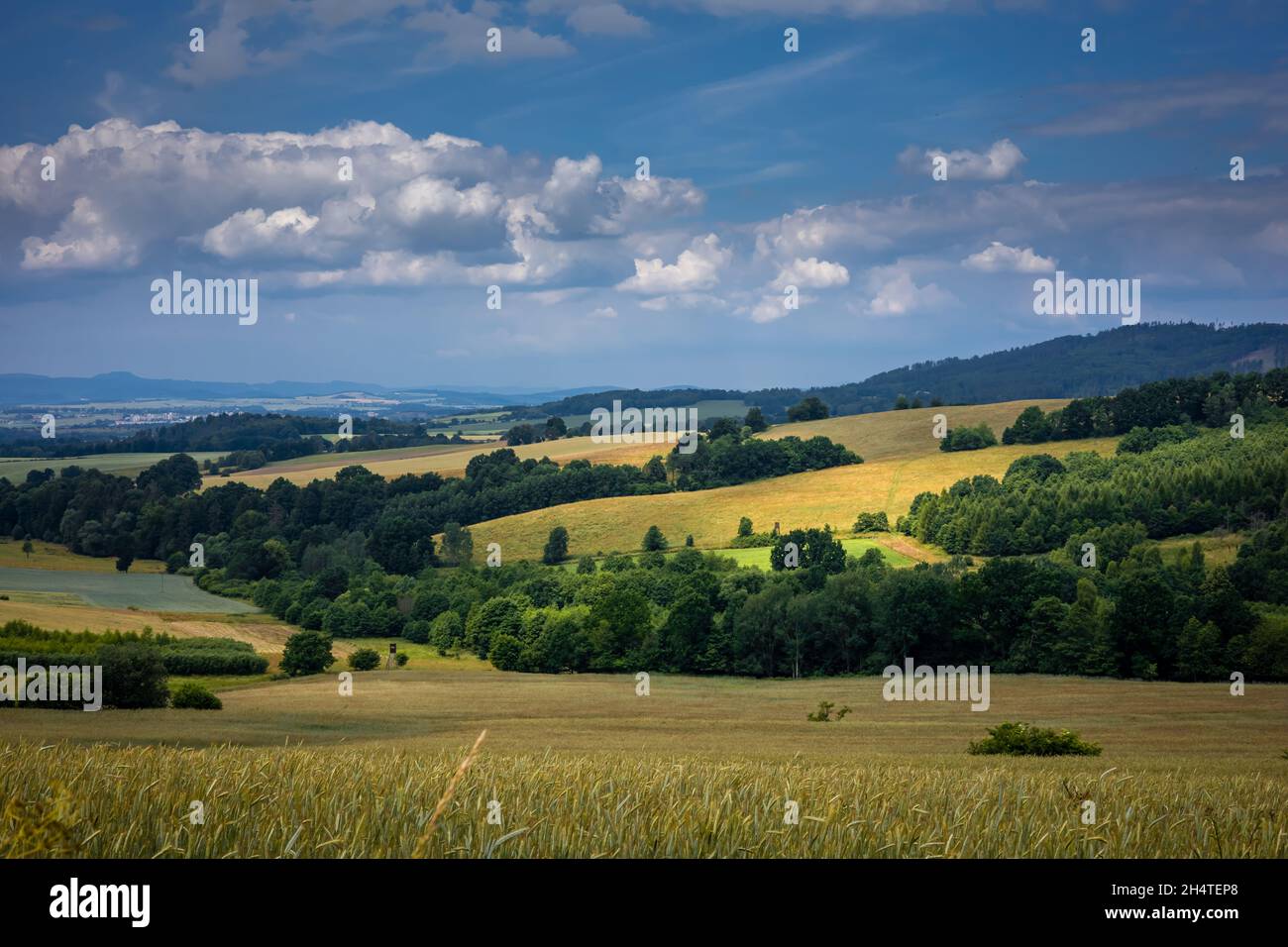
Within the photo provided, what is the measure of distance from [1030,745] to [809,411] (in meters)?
159

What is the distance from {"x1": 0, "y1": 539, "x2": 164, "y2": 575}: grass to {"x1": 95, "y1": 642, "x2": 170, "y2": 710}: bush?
83295 millimetres

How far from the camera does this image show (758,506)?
124938mm

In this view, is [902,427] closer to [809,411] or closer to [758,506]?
[809,411]

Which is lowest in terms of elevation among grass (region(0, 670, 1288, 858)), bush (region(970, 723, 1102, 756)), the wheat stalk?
bush (region(970, 723, 1102, 756))

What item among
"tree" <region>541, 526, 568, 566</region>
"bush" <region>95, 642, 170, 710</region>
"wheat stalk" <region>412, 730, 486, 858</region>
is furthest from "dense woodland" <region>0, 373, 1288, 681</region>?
"wheat stalk" <region>412, 730, 486, 858</region>

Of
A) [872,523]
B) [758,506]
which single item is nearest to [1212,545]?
[872,523]

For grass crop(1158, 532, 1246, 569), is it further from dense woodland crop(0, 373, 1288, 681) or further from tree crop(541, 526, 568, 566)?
tree crop(541, 526, 568, 566)

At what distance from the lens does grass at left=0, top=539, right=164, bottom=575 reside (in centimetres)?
12725

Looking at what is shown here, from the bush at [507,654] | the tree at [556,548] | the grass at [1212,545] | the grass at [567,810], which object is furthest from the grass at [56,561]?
the grass at [567,810]
